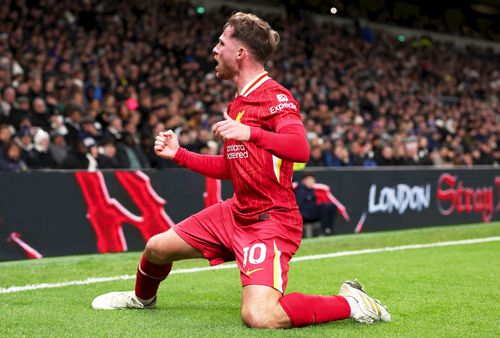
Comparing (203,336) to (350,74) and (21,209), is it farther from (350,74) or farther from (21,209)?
(350,74)

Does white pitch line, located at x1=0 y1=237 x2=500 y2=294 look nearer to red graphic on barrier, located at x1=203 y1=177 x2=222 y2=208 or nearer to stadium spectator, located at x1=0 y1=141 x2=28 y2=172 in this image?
red graphic on barrier, located at x1=203 y1=177 x2=222 y2=208

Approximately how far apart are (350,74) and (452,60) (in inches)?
328

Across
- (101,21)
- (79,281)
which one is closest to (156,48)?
(101,21)

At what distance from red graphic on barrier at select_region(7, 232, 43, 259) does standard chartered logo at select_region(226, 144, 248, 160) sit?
5.22 meters

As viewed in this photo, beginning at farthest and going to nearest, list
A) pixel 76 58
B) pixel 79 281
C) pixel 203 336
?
pixel 76 58 < pixel 79 281 < pixel 203 336

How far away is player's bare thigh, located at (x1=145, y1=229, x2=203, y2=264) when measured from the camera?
602 cm

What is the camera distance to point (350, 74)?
2655 centimetres

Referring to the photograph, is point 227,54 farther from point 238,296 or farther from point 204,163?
point 238,296

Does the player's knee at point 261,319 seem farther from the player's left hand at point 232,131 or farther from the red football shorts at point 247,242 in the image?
the player's left hand at point 232,131

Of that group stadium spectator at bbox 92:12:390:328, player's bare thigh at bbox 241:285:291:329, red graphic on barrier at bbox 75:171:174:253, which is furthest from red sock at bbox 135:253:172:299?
red graphic on barrier at bbox 75:171:174:253

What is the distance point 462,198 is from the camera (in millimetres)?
17375

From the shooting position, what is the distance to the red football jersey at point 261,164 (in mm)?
5668

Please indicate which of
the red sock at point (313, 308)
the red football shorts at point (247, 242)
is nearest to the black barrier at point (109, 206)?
the red football shorts at point (247, 242)

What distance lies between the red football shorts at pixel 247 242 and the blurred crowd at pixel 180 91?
6.28 metres
